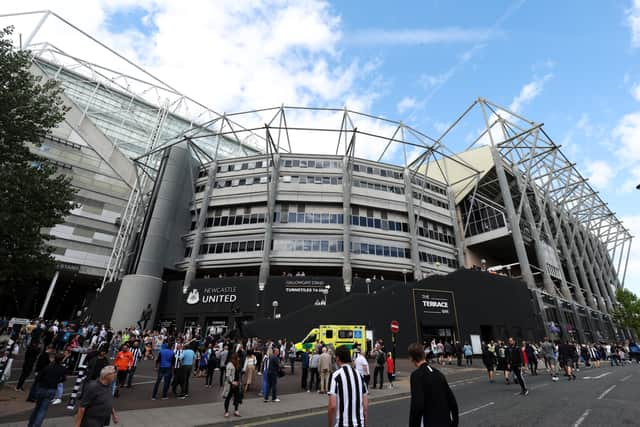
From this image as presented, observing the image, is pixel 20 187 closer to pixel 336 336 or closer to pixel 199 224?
pixel 336 336

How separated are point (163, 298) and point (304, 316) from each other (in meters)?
20.6

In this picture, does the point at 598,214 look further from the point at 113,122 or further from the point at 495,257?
the point at 113,122

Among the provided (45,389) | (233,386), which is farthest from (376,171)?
(45,389)

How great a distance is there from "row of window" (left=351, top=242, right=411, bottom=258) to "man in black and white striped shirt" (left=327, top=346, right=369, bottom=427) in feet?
114

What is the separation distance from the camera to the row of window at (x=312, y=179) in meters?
43.0

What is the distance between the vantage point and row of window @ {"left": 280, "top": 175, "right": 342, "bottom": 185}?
4303 centimetres

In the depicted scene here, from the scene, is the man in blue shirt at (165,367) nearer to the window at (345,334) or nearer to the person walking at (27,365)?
the person walking at (27,365)

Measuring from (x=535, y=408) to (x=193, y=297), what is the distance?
34511mm

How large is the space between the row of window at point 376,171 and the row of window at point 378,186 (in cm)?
189

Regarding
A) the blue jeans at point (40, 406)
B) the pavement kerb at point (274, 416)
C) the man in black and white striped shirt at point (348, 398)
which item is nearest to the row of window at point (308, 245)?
the pavement kerb at point (274, 416)

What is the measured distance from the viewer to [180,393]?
11766 mm

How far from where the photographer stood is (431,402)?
12.6ft

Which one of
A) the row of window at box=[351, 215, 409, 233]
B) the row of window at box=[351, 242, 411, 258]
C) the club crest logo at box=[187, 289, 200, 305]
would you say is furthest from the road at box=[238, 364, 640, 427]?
the club crest logo at box=[187, 289, 200, 305]

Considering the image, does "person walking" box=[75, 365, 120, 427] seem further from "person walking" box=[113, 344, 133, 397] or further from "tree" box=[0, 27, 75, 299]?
"tree" box=[0, 27, 75, 299]
